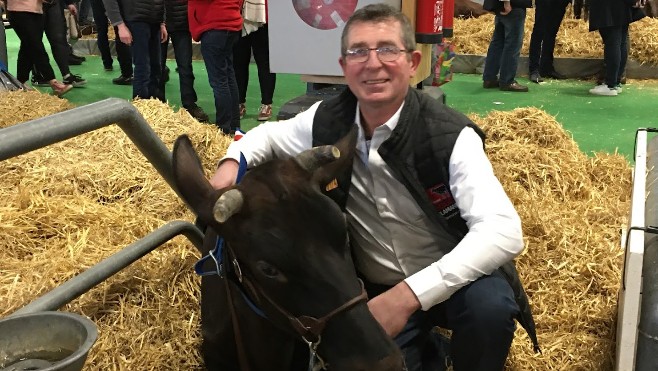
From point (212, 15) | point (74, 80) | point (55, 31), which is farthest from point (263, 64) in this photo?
point (74, 80)

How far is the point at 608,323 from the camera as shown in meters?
3.16

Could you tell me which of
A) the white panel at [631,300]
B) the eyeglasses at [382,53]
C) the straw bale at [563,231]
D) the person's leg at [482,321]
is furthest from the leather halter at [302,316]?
the straw bale at [563,231]

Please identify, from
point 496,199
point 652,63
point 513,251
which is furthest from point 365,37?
point 652,63

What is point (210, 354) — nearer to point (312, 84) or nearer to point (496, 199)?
point (496, 199)

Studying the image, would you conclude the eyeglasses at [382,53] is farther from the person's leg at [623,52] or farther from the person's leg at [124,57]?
the person's leg at [124,57]

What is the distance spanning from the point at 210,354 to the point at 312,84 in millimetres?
4083

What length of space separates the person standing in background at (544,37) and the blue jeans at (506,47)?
73 centimetres

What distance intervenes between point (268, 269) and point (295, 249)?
0.11 m

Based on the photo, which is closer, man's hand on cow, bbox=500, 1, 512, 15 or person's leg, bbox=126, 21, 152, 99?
person's leg, bbox=126, 21, 152, 99

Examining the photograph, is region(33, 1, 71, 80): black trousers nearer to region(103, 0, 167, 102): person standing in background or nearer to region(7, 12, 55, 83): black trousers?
region(7, 12, 55, 83): black trousers

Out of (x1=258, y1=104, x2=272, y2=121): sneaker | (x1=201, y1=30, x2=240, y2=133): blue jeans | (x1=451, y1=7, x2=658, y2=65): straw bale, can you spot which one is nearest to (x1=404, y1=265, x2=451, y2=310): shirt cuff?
(x1=201, y1=30, x2=240, y2=133): blue jeans

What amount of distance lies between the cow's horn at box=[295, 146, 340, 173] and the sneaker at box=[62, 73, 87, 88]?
26.1ft

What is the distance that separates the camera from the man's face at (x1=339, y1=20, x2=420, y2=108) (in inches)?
87.9

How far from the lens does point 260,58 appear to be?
732 cm
